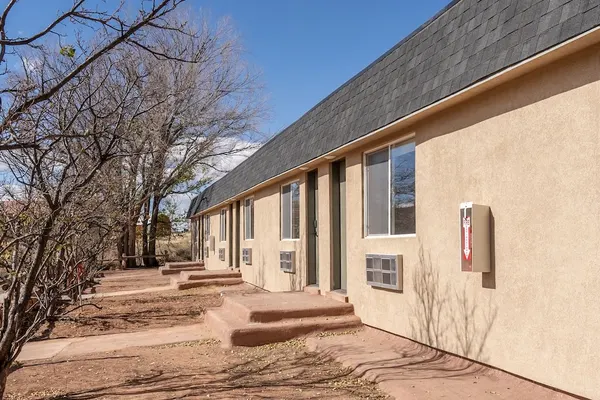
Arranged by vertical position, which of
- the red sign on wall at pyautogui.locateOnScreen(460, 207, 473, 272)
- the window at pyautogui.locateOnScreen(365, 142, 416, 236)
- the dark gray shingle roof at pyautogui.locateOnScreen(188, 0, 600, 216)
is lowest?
the red sign on wall at pyautogui.locateOnScreen(460, 207, 473, 272)

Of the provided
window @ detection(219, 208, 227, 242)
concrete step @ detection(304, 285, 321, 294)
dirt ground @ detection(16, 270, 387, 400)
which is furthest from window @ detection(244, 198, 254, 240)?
dirt ground @ detection(16, 270, 387, 400)

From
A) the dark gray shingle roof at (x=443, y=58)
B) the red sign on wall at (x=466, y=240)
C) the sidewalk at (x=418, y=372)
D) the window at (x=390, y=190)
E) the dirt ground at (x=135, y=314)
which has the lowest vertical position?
the dirt ground at (x=135, y=314)

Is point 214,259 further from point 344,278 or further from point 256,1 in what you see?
point 256,1

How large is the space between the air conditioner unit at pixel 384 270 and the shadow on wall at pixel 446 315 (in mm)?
325

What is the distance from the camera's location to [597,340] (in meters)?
3.99

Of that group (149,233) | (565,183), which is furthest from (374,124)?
(149,233)

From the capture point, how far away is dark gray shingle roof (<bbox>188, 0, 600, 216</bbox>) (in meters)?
4.26

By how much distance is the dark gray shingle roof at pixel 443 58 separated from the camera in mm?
4258

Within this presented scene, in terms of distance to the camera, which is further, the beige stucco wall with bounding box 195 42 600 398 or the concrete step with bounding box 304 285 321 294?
the concrete step with bounding box 304 285 321 294

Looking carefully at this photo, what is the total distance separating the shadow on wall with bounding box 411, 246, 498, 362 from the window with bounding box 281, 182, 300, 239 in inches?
195

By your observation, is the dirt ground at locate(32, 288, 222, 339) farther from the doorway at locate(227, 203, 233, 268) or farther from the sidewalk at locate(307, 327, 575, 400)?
the sidewalk at locate(307, 327, 575, 400)

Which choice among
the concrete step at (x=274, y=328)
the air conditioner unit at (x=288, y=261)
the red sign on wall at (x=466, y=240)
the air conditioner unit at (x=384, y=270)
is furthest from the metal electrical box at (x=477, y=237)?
the air conditioner unit at (x=288, y=261)

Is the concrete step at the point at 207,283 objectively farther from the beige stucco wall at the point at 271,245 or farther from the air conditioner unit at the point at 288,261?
the air conditioner unit at the point at 288,261

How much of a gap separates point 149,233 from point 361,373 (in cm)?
2459
